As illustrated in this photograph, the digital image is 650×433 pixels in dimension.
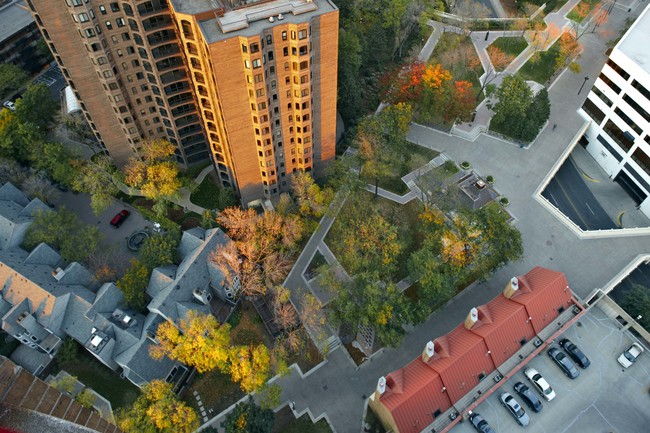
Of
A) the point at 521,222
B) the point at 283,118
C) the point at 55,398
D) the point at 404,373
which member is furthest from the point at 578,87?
the point at 55,398

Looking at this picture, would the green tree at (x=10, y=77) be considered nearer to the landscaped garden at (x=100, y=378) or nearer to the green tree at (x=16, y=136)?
the green tree at (x=16, y=136)

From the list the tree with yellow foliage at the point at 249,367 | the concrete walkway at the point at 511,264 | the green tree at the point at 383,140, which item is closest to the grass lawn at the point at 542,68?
the concrete walkway at the point at 511,264

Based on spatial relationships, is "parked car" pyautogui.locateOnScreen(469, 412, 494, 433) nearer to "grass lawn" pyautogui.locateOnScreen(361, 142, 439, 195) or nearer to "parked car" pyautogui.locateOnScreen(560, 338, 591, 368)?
"parked car" pyautogui.locateOnScreen(560, 338, 591, 368)

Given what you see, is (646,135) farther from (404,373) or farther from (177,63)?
(177,63)

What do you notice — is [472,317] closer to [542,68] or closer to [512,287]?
[512,287]

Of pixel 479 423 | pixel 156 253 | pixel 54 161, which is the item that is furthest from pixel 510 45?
pixel 54 161

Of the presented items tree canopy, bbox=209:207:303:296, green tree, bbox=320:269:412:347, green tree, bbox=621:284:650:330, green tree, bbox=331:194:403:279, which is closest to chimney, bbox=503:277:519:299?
green tree, bbox=320:269:412:347
